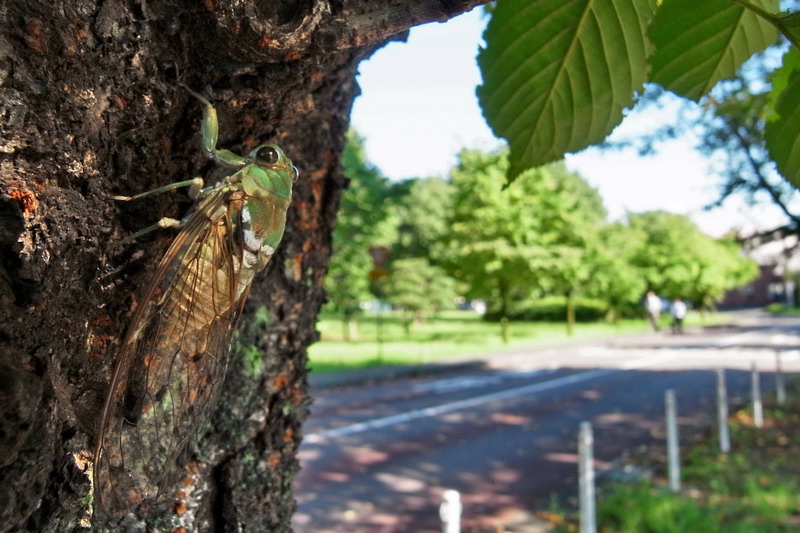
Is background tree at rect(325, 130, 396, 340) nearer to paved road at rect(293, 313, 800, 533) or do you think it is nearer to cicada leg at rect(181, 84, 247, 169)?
paved road at rect(293, 313, 800, 533)

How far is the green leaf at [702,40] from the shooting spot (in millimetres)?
750

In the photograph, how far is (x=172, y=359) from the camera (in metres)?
0.72

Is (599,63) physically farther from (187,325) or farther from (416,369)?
(416,369)

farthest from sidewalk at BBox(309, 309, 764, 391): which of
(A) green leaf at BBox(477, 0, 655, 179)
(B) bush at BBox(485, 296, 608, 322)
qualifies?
(B) bush at BBox(485, 296, 608, 322)

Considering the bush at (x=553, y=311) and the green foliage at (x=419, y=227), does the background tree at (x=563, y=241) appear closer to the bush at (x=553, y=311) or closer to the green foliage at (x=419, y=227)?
the bush at (x=553, y=311)

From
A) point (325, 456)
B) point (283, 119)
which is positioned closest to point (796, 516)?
point (325, 456)

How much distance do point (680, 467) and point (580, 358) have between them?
10.8 meters

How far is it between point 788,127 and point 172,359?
2.32 feet

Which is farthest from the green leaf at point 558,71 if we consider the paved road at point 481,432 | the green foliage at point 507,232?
the green foliage at point 507,232

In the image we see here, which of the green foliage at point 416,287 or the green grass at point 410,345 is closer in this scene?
the green grass at point 410,345

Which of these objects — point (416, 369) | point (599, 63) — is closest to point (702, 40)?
point (599, 63)

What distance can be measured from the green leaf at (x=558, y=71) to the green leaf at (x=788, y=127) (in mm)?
151

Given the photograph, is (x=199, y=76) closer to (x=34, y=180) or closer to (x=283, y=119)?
(x=283, y=119)

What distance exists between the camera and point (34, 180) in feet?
1.77
